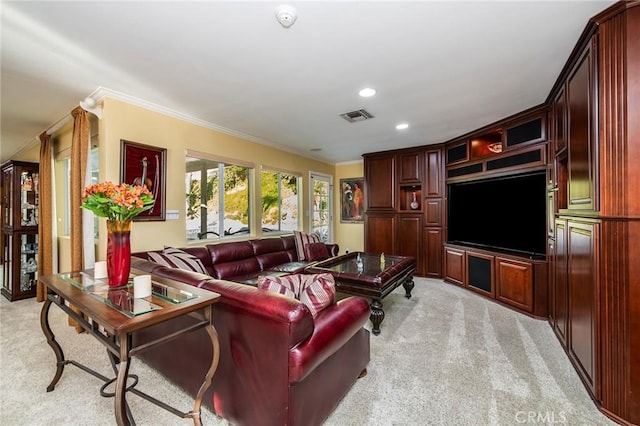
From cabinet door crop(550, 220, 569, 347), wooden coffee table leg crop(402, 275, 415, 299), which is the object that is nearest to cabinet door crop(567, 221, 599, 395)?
cabinet door crop(550, 220, 569, 347)

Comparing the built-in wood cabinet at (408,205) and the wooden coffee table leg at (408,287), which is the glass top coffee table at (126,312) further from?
the built-in wood cabinet at (408,205)

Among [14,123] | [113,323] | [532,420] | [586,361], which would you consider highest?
[14,123]

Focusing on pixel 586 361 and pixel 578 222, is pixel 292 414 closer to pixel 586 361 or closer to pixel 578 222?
pixel 586 361

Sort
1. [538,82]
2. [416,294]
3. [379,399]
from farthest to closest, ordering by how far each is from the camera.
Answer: [416,294], [538,82], [379,399]

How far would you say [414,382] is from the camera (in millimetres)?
1988

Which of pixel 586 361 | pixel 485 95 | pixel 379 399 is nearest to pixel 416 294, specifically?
pixel 586 361

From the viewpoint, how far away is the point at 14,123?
363 centimetres

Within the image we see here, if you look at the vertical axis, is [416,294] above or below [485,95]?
below

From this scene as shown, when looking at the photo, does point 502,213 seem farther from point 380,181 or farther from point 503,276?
point 380,181

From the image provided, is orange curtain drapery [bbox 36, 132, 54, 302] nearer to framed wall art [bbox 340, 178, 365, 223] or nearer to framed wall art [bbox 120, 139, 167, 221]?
framed wall art [bbox 120, 139, 167, 221]

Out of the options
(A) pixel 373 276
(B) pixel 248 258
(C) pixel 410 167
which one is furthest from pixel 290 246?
(C) pixel 410 167

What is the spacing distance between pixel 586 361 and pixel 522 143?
2.56 meters

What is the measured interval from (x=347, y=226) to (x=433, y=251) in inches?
89.7

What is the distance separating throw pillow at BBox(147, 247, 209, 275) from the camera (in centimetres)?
270
